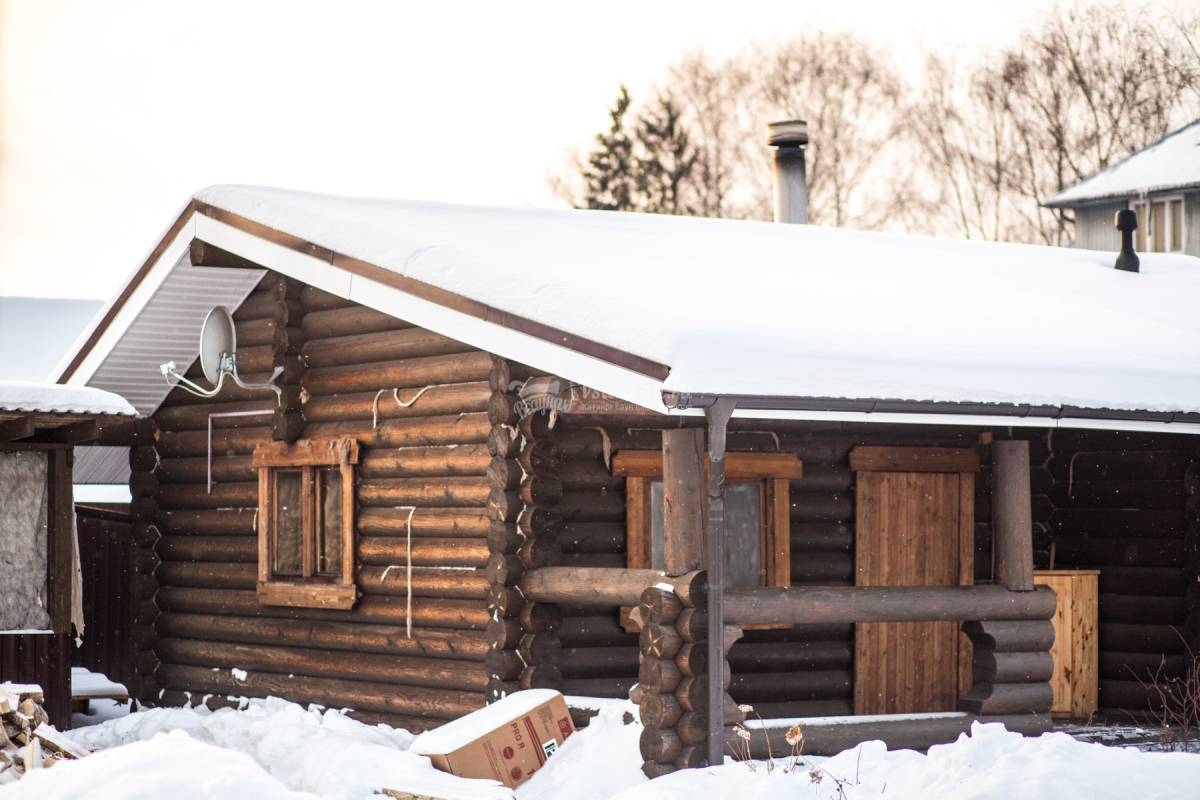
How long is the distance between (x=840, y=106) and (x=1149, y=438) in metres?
25.7

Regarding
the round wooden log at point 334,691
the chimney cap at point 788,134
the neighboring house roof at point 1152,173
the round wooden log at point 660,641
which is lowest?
the round wooden log at point 334,691

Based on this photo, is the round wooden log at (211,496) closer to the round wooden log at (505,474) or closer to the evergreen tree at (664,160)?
the round wooden log at (505,474)

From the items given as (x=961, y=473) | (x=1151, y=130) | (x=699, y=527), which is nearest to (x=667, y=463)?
(x=699, y=527)

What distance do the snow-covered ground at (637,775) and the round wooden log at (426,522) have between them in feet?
5.25

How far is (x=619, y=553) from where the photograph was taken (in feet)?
38.4

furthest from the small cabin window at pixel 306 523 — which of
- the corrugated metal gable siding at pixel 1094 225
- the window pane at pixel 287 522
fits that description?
the corrugated metal gable siding at pixel 1094 225

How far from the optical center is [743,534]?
12.2 metres

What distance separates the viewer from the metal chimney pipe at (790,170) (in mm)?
17078

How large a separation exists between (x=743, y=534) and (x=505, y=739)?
9.54 ft

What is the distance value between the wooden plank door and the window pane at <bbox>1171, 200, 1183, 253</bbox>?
28557 mm

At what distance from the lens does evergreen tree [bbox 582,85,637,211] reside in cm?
3878

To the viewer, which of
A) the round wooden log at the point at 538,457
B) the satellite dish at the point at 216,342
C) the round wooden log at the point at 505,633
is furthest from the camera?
the satellite dish at the point at 216,342

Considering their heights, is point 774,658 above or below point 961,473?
below

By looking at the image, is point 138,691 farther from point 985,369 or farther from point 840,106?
point 840,106
